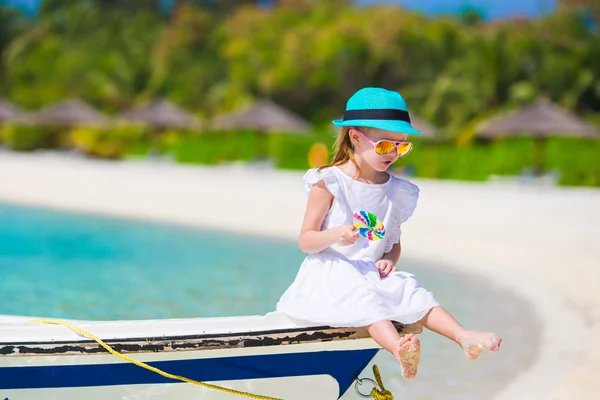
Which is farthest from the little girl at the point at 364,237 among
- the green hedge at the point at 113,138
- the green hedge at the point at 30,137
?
the green hedge at the point at 30,137

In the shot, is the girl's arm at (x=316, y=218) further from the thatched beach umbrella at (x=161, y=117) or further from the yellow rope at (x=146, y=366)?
the thatched beach umbrella at (x=161, y=117)

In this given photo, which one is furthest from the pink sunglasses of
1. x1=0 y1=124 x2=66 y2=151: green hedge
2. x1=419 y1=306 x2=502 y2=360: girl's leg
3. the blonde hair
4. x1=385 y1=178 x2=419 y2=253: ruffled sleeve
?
x1=0 y1=124 x2=66 y2=151: green hedge

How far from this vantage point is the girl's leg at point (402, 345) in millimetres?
3145

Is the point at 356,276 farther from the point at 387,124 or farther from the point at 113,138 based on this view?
the point at 113,138

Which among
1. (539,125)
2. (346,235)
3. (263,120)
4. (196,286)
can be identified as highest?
(263,120)

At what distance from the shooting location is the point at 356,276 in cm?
349

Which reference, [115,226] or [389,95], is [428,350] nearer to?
[389,95]

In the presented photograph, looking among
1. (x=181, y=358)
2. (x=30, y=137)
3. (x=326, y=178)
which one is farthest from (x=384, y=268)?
(x=30, y=137)

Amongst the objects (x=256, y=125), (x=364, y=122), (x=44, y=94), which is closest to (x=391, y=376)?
(x=364, y=122)

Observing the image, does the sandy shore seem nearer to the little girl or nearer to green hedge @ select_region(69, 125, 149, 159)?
the little girl

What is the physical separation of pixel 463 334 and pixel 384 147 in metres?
0.83

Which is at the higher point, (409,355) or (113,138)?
(113,138)

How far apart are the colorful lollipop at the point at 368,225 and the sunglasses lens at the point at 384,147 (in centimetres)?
26

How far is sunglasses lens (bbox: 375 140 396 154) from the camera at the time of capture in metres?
3.47
